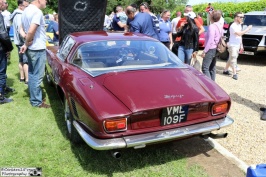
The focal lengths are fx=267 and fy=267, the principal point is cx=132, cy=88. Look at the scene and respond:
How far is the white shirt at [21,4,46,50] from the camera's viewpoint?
172 inches

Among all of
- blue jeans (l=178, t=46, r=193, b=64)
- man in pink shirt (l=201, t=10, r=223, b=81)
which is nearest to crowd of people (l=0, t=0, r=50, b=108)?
blue jeans (l=178, t=46, r=193, b=64)

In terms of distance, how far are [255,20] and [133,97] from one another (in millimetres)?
9001

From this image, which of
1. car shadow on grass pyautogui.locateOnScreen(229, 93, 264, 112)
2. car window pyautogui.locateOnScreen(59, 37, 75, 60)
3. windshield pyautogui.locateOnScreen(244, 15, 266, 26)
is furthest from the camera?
windshield pyautogui.locateOnScreen(244, 15, 266, 26)

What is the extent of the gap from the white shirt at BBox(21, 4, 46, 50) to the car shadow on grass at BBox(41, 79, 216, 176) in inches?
68.2

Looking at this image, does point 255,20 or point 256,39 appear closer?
point 256,39

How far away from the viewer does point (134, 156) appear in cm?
334

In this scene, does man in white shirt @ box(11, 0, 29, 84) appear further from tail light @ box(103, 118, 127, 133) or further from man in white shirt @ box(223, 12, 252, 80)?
man in white shirt @ box(223, 12, 252, 80)

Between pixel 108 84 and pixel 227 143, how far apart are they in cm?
195

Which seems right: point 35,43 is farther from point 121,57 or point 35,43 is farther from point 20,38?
point 121,57

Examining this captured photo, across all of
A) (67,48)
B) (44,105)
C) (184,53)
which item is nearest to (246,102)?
(184,53)

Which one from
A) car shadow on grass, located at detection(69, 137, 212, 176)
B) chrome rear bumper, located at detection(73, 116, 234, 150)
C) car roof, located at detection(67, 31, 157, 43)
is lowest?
car shadow on grass, located at detection(69, 137, 212, 176)

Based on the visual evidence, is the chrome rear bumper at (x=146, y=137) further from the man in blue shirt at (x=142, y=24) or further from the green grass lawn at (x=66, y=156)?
the man in blue shirt at (x=142, y=24)

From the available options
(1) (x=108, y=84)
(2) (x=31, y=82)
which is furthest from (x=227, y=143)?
(2) (x=31, y=82)

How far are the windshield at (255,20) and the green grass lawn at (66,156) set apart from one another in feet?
26.9
